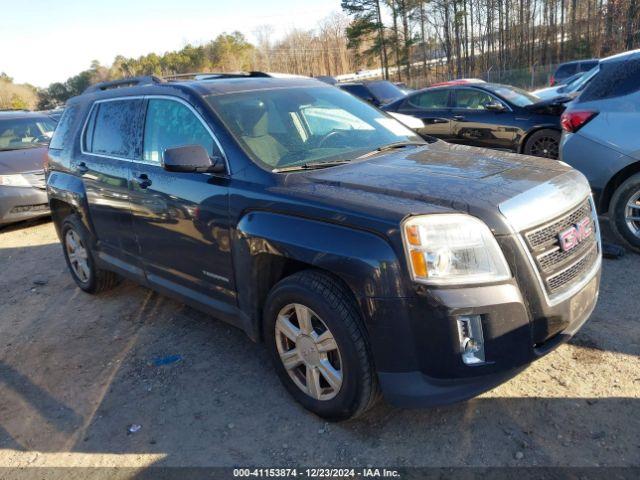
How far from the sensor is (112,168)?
13.5ft

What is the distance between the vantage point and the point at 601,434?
2.57 meters

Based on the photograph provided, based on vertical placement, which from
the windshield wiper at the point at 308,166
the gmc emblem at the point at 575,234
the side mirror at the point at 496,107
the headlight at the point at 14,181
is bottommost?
the side mirror at the point at 496,107

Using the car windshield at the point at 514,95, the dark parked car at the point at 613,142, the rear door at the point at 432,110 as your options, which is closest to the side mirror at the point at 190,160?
the dark parked car at the point at 613,142

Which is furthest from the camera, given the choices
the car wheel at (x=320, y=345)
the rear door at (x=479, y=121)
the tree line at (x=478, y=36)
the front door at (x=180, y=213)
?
the tree line at (x=478, y=36)

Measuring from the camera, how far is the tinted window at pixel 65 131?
491 cm

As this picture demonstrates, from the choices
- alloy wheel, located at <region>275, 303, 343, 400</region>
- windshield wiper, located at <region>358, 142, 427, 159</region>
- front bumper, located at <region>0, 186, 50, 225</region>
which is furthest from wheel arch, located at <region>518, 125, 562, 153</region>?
front bumper, located at <region>0, 186, 50, 225</region>

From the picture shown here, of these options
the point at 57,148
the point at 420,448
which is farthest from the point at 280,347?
the point at 57,148

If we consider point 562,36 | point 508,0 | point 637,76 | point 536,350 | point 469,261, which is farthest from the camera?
point 508,0

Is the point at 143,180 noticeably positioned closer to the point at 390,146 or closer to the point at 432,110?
the point at 390,146

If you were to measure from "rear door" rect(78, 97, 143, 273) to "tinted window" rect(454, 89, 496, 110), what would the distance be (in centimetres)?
673

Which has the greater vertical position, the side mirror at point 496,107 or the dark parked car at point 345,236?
the dark parked car at point 345,236

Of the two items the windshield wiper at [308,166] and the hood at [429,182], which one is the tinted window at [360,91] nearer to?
the hood at [429,182]

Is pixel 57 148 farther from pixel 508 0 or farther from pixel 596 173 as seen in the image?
pixel 508 0

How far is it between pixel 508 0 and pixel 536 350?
48975 mm
